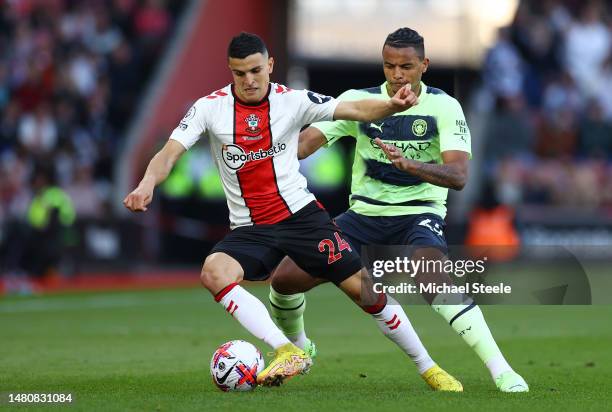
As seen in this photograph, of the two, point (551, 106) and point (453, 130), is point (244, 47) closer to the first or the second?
point (453, 130)

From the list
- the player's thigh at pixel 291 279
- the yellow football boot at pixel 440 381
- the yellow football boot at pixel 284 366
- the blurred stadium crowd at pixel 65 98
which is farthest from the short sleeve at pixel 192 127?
the blurred stadium crowd at pixel 65 98

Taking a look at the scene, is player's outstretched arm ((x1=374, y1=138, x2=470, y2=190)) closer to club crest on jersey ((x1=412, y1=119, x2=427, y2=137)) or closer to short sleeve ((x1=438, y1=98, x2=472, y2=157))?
short sleeve ((x1=438, y1=98, x2=472, y2=157))

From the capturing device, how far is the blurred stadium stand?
21750 mm

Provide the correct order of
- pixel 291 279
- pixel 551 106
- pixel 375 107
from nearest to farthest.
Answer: pixel 375 107 < pixel 291 279 < pixel 551 106

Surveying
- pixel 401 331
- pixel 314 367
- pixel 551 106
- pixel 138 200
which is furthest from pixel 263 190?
pixel 551 106

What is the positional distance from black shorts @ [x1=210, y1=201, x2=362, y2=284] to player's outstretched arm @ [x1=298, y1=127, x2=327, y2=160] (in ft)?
2.22

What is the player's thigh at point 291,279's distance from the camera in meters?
8.88

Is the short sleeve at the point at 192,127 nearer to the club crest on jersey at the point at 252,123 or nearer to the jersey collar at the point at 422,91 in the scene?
the club crest on jersey at the point at 252,123

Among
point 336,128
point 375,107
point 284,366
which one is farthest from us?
point 336,128

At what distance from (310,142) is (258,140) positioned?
82 centimetres

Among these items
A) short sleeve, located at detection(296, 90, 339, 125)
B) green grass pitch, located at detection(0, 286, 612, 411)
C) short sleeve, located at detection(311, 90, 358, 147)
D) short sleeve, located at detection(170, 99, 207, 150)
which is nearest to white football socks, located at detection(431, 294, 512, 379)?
green grass pitch, located at detection(0, 286, 612, 411)

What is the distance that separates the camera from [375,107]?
8.02 metres

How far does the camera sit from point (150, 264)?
23.0 m

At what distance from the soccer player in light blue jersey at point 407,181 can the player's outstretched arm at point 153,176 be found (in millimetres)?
1180
